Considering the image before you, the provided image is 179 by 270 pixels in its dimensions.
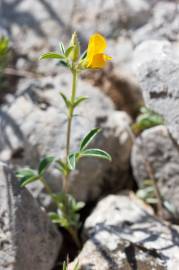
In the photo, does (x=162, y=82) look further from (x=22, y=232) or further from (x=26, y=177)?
(x=22, y=232)

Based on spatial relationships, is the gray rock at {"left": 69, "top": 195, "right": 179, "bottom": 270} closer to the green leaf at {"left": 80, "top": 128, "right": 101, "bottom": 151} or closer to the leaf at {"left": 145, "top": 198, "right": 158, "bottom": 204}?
the leaf at {"left": 145, "top": 198, "right": 158, "bottom": 204}

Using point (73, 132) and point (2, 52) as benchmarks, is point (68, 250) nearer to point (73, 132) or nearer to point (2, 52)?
point (73, 132)

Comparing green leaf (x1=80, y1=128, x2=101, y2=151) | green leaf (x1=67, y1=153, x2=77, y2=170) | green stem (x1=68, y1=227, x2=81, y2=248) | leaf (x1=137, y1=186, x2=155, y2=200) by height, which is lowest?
green stem (x1=68, y1=227, x2=81, y2=248)

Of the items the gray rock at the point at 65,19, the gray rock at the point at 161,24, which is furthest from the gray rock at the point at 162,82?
the gray rock at the point at 65,19

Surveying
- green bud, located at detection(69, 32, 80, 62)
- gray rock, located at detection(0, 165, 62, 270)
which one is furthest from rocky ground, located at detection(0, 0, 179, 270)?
green bud, located at detection(69, 32, 80, 62)

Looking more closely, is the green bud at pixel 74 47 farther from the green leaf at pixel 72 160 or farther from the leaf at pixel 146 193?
the leaf at pixel 146 193

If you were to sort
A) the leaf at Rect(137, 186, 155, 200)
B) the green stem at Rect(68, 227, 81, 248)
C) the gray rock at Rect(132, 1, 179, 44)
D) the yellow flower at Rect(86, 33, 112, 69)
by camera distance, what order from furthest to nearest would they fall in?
the gray rock at Rect(132, 1, 179, 44), the leaf at Rect(137, 186, 155, 200), the green stem at Rect(68, 227, 81, 248), the yellow flower at Rect(86, 33, 112, 69)

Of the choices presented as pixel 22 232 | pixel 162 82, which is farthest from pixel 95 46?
pixel 22 232
